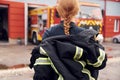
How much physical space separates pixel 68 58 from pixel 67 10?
41cm

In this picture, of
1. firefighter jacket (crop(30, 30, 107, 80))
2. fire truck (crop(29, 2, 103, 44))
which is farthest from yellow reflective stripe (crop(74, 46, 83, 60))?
fire truck (crop(29, 2, 103, 44))

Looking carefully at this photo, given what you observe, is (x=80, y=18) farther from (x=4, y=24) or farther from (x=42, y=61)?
(x=42, y=61)

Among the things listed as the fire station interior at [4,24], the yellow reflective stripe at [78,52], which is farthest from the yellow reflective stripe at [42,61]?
the fire station interior at [4,24]

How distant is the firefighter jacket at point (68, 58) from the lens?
2.45 m

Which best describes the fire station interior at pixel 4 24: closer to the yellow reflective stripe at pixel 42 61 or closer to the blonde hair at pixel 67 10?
the blonde hair at pixel 67 10

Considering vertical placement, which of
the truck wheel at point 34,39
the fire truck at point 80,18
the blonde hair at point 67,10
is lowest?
the truck wheel at point 34,39

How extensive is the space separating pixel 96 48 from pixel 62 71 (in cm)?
35

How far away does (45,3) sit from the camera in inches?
935

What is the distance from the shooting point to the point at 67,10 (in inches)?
102

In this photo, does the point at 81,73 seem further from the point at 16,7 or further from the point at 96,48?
the point at 16,7

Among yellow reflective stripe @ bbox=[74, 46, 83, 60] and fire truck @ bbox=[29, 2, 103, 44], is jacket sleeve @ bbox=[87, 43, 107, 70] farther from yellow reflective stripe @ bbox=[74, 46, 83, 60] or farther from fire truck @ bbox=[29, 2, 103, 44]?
fire truck @ bbox=[29, 2, 103, 44]

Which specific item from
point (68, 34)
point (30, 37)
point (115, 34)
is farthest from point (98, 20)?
point (68, 34)

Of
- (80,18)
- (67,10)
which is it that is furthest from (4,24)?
(67,10)

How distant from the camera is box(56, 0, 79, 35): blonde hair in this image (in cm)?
258
